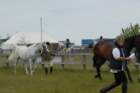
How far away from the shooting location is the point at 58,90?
1764 cm

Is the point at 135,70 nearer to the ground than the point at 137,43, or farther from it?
nearer to the ground

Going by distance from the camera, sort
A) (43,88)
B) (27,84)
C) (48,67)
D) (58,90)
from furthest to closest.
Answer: (48,67) → (27,84) → (43,88) → (58,90)

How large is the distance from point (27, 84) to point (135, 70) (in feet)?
32.6

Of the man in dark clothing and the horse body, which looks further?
the horse body

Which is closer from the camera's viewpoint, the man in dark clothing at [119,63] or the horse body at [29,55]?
the man in dark clothing at [119,63]

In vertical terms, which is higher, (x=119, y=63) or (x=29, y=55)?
(x=119, y=63)

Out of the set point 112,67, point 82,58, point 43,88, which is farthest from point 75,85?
point 82,58

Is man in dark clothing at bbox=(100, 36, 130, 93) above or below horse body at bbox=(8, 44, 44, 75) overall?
above

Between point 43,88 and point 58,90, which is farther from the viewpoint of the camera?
point 43,88

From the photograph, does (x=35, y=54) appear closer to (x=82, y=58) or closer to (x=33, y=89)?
(x=82, y=58)

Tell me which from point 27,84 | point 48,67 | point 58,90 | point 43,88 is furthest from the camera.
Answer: point 48,67

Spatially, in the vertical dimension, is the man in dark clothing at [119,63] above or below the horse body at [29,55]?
above

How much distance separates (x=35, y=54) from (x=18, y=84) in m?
7.90

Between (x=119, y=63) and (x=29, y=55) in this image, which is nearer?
(x=119, y=63)
